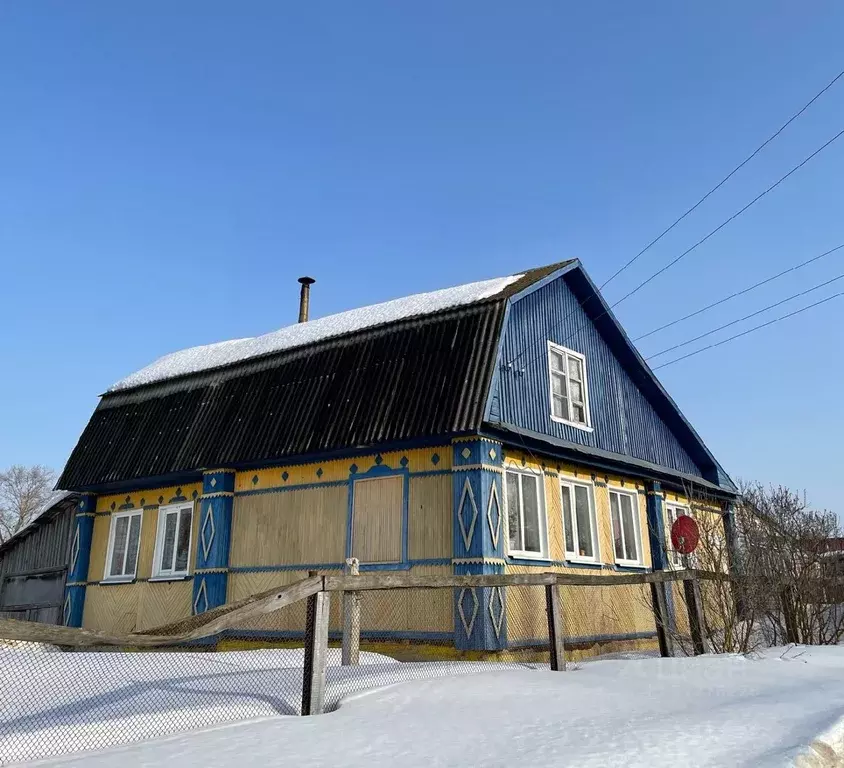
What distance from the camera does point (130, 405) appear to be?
18.4 meters

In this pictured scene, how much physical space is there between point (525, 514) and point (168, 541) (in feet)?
26.7

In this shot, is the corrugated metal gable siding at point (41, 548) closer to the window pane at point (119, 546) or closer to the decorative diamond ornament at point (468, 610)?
the window pane at point (119, 546)

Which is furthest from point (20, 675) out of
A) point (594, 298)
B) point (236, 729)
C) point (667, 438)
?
point (667, 438)

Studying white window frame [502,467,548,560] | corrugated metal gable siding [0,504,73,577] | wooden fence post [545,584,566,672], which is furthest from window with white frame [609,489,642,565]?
corrugated metal gable siding [0,504,73,577]

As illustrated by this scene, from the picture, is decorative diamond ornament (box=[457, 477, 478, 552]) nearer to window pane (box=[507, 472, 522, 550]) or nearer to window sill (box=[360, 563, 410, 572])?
window pane (box=[507, 472, 522, 550])

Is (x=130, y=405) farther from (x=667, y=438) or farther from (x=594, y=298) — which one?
(x=667, y=438)

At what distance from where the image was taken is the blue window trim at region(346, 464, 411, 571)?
1252cm

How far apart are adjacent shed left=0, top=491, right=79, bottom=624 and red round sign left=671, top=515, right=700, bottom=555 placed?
14280mm

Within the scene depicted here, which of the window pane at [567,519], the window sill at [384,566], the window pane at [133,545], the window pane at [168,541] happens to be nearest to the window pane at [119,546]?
the window pane at [133,545]

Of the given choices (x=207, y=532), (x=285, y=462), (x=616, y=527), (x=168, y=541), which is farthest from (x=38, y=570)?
(x=616, y=527)

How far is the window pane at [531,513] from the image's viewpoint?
1302 cm

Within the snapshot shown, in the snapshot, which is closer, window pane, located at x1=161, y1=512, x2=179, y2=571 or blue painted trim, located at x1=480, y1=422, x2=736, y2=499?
blue painted trim, located at x1=480, y1=422, x2=736, y2=499

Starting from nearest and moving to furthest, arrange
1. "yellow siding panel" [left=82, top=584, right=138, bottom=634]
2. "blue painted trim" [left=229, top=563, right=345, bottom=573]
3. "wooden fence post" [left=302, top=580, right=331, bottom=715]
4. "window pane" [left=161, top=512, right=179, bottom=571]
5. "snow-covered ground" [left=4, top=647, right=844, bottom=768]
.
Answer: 1. "snow-covered ground" [left=4, top=647, right=844, bottom=768]
2. "wooden fence post" [left=302, top=580, right=331, bottom=715]
3. "blue painted trim" [left=229, top=563, right=345, bottom=573]
4. "window pane" [left=161, top=512, right=179, bottom=571]
5. "yellow siding panel" [left=82, top=584, right=138, bottom=634]

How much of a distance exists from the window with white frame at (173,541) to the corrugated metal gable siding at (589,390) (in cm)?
759
